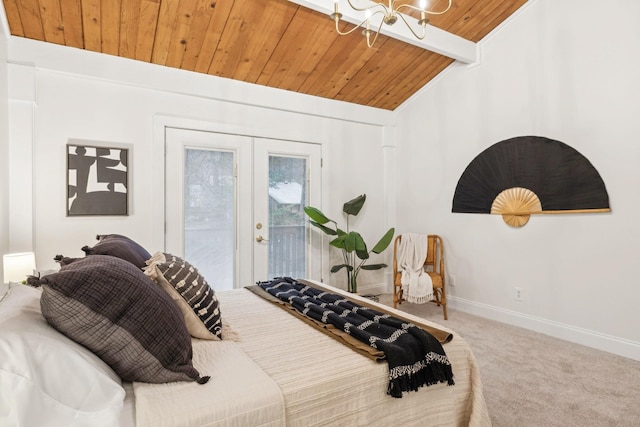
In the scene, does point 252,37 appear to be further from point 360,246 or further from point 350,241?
point 360,246

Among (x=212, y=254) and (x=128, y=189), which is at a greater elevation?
(x=128, y=189)

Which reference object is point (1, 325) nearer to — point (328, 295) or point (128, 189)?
point (328, 295)

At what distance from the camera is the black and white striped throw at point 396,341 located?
1.28m

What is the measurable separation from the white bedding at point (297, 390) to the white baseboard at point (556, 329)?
2.06 metres

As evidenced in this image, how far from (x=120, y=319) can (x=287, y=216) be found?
2.93m

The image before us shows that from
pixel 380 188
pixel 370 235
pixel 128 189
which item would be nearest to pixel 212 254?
pixel 128 189

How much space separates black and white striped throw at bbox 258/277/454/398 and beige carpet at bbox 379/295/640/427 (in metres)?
0.85

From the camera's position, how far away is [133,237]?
3064 millimetres

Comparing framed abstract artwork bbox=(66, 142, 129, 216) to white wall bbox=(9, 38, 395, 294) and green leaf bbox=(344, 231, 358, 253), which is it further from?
green leaf bbox=(344, 231, 358, 253)

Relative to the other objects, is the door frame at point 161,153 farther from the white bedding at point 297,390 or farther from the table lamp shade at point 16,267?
the white bedding at point 297,390

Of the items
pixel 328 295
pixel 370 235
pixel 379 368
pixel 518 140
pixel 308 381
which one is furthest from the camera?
pixel 370 235

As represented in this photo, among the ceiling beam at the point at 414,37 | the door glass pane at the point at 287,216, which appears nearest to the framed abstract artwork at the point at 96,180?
the door glass pane at the point at 287,216

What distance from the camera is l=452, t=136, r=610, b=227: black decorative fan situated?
9.45 feet

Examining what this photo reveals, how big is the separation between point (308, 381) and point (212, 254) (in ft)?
8.31
